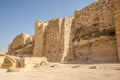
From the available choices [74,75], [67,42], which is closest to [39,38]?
[67,42]

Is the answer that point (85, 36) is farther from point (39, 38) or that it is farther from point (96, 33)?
point (39, 38)

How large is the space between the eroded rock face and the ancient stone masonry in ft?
16.1

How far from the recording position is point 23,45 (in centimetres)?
3328

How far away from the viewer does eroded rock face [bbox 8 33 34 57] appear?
30473 mm

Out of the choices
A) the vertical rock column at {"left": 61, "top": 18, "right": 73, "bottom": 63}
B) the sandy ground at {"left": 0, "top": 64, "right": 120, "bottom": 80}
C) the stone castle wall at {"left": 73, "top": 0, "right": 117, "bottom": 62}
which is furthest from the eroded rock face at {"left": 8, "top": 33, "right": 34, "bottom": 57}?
the sandy ground at {"left": 0, "top": 64, "right": 120, "bottom": 80}

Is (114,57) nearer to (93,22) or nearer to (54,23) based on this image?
(93,22)

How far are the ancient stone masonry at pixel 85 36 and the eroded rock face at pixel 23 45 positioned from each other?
4898 mm

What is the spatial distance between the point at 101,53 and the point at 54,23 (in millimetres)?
9592

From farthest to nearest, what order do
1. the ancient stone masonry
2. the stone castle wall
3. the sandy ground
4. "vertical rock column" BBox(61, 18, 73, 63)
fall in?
"vertical rock column" BBox(61, 18, 73, 63)
the stone castle wall
the ancient stone masonry
the sandy ground

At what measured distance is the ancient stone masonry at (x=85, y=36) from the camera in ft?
52.6

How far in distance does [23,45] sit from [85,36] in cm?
1778

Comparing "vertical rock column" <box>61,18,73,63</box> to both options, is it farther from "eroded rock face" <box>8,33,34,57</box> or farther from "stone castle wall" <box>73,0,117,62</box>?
"eroded rock face" <box>8,33,34,57</box>

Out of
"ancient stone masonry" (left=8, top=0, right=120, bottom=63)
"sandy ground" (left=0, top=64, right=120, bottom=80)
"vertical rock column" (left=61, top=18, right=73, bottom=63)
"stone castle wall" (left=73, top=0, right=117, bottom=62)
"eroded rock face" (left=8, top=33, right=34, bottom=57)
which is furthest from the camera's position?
"eroded rock face" (left=8, top=33, right=34, bottom=57)

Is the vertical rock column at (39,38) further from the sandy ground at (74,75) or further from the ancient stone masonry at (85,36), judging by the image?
the sandy ground at (74,75)
